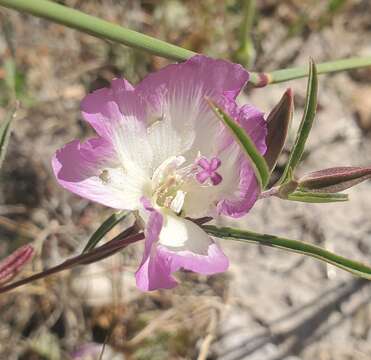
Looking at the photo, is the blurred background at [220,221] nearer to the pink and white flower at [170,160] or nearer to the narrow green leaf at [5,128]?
the narrow green leaf at [5,128]

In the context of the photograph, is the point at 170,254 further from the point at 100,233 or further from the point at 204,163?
the point at 100,233

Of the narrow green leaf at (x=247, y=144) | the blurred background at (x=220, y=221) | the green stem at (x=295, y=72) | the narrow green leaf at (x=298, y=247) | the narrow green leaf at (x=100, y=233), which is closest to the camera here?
the narrow green leaf at (x=247, y=144)

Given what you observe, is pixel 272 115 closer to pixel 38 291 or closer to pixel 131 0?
pixel 38 291

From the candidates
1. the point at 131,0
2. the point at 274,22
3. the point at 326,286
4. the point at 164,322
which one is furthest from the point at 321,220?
the point at 131,0

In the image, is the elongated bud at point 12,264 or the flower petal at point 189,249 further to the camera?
the elongated bud at point 12,264

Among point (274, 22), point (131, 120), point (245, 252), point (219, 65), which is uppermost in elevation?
point (274, 22)

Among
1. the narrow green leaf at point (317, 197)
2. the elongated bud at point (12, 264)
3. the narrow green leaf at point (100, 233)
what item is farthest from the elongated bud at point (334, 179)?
the elongated bud at point (12, 264)

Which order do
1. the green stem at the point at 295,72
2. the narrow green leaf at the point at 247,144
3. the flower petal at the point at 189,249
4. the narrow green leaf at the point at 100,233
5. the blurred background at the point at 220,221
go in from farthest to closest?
the blurred background at the point at 220,221 → the green stem at the point at 295,72 → the narrow green leaf at the point at 100,233 → the flower petal at the point at 189,249 → the narrow green leaf at the point at 247,144
